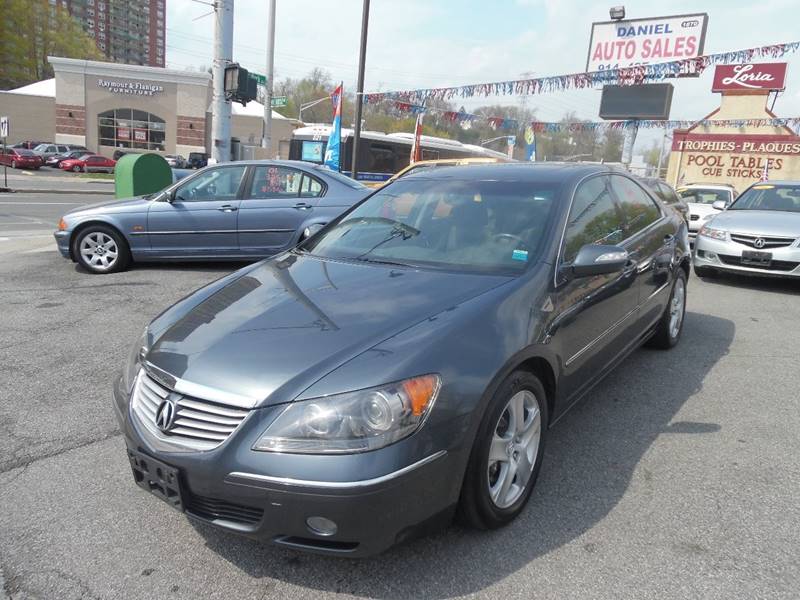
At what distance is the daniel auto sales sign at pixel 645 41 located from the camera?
89.8 ft

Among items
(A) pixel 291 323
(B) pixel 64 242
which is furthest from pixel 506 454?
(B) pixel 64 242

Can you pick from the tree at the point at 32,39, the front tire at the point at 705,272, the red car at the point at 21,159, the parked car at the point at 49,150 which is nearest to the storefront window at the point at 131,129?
the parked car at the point at 49,150

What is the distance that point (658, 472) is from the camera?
3123 millimetres

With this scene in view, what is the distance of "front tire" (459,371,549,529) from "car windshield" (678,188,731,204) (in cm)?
1312

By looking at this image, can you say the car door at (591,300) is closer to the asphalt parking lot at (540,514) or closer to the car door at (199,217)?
the asphalt parking lot at (540,514)

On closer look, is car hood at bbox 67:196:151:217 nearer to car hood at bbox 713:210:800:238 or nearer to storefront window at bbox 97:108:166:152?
car hood at bbox 713:210:800:238

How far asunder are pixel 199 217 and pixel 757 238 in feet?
23.3

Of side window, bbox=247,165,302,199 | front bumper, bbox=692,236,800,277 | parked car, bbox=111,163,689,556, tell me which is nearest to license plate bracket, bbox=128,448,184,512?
parked car, bbox=111,163,689,556

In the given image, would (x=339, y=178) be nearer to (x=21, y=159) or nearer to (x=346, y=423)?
(x=346, y=423)

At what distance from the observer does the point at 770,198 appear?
29.7 feet

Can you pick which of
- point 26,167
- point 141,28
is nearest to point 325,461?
point 26,167

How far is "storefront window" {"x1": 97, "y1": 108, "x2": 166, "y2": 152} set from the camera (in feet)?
168

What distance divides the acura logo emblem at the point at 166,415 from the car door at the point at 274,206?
5.68 m

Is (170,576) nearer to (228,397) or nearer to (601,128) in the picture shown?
(228,397)
